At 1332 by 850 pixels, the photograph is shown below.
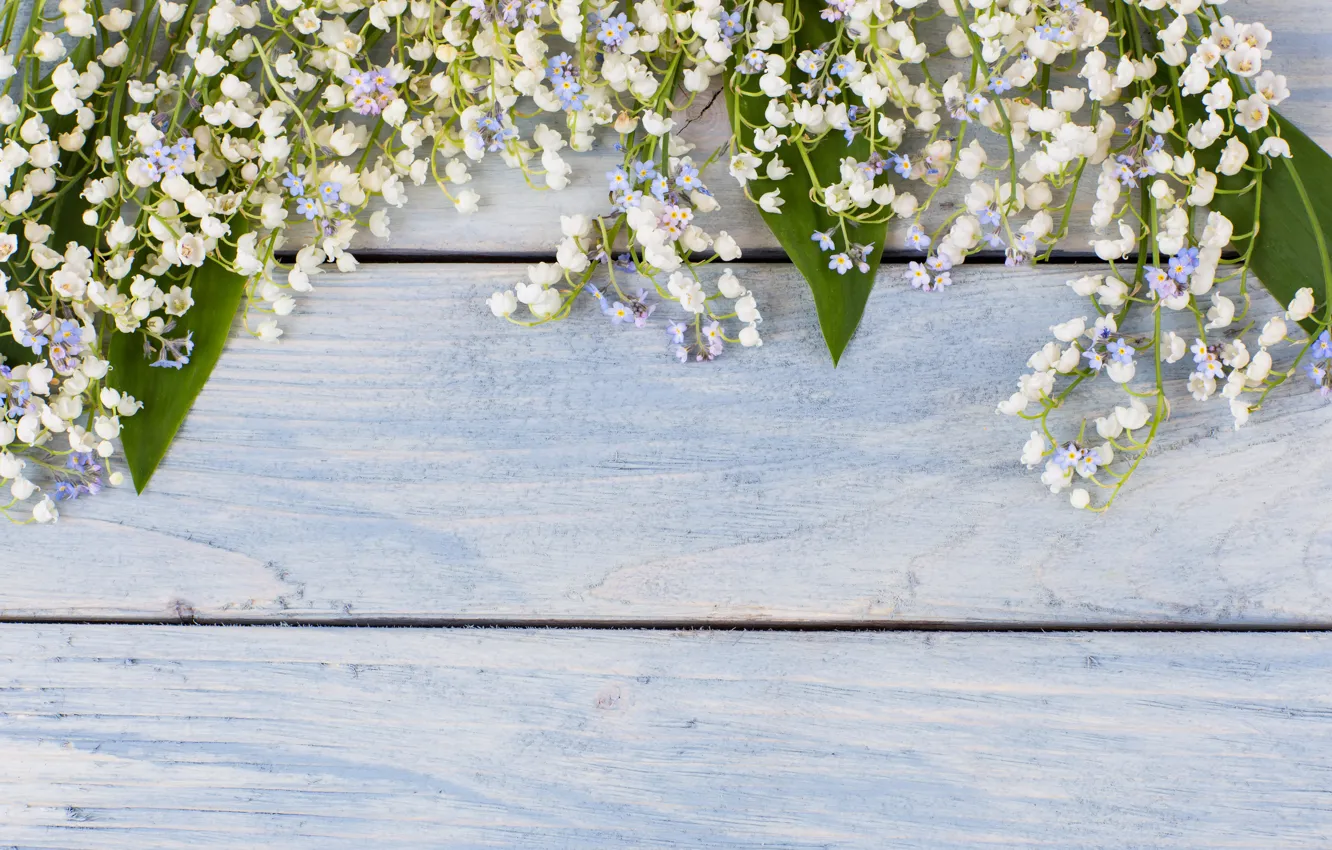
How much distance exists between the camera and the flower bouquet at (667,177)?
1.73 feet

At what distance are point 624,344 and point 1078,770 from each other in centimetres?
35

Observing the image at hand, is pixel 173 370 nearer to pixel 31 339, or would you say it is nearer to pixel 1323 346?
pixel 31 339

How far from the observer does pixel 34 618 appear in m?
0.57

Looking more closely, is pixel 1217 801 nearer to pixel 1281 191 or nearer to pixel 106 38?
pixel 1281 191

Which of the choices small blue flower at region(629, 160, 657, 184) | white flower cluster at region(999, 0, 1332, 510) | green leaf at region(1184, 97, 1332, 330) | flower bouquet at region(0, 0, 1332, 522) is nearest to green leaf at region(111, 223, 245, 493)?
flower bouquet at region(0, 0, 1332, 522)

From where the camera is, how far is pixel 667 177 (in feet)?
1.79

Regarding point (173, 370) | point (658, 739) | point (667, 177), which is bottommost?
point (658, 739)

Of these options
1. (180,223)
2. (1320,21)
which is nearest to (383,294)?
(180,223)

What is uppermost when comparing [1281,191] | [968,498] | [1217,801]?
[1281,191]

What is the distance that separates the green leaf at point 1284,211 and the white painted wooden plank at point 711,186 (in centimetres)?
5

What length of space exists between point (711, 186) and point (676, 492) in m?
0.18

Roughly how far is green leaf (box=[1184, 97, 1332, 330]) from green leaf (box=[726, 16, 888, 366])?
191mm

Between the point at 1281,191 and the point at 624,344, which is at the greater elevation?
the point at 1281,191

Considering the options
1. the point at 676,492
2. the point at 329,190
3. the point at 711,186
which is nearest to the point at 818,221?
the point at 711,186
